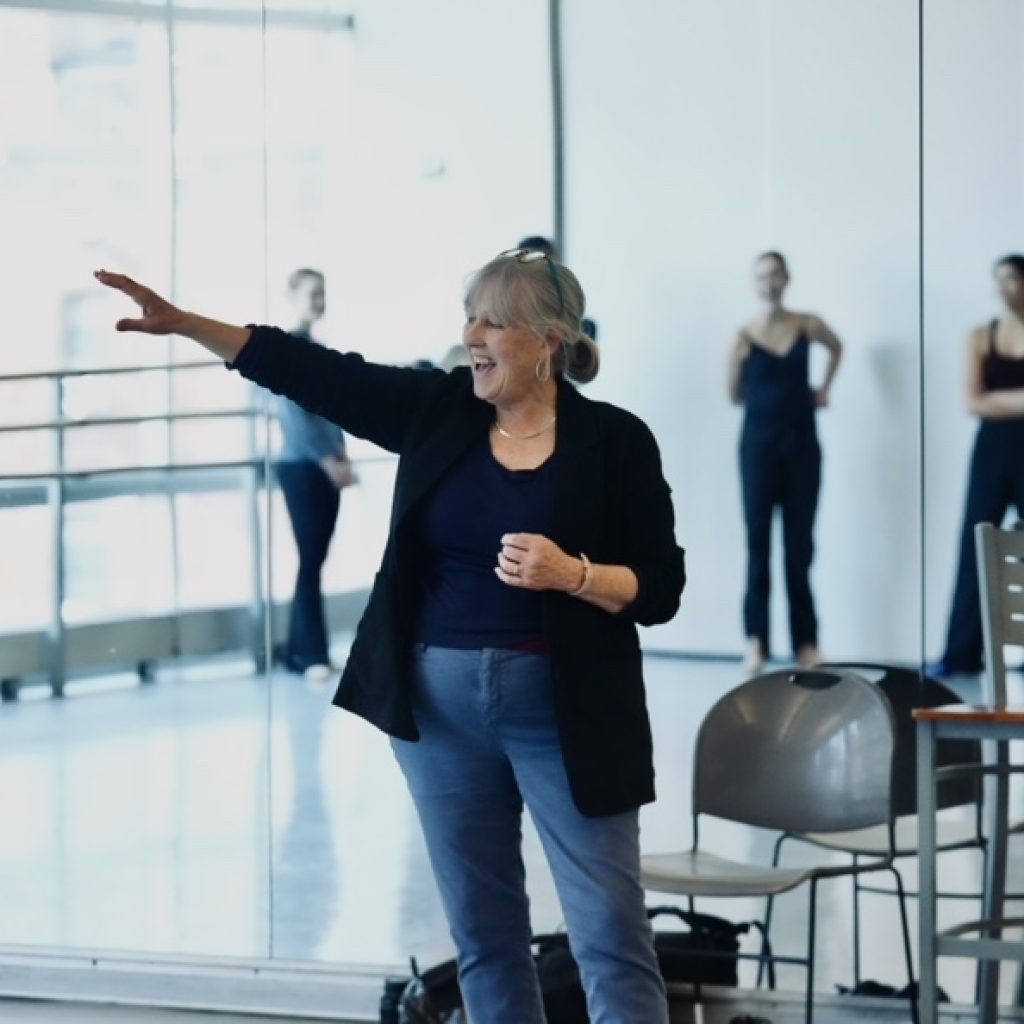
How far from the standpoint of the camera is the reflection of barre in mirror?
3.10 metres

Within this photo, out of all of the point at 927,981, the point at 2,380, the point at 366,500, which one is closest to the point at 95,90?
the point at 2,380

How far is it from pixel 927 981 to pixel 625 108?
1878 mm

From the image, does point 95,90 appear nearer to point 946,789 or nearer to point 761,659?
point 761,659

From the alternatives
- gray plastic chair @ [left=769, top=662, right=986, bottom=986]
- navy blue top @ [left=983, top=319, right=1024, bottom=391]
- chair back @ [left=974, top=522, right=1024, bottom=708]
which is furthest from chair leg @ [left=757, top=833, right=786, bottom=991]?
navy blue top @ [left=983, top=319, right=1024, bottom=391]

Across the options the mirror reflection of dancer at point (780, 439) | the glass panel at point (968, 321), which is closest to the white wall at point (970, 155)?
the glass panel at point (968, 321)

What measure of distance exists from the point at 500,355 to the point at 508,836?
70 cm

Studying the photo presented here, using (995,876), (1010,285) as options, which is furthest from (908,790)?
(1010,285)

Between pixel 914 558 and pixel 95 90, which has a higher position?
pixel 95 90

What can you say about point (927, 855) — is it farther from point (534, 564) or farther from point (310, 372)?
point (310, 372)

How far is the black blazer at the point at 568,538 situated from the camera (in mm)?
3090

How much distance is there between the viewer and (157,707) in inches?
189

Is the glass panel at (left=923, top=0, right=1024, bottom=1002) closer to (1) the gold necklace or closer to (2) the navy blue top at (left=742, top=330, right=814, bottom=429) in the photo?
(2) the navy blue top at (left=742, top=330, right=814, bottom=429)

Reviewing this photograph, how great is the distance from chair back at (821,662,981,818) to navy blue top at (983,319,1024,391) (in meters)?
0.59

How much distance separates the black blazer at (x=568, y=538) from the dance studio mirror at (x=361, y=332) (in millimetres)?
1373
